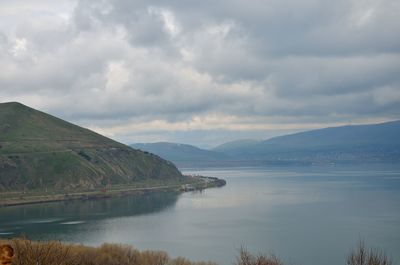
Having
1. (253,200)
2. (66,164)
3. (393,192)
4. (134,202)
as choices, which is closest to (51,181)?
(66,164)

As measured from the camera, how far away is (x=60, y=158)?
385 feet

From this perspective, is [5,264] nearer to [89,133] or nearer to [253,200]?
[253,200]

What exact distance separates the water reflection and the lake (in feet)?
0.36

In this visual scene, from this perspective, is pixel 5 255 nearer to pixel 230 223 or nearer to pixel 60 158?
pixel 230 223

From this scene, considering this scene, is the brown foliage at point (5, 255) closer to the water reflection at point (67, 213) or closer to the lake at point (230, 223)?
the lake at point (230, 223)

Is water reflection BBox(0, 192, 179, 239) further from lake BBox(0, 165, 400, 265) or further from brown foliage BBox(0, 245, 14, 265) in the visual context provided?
brown foliage BBox(0, 245, 14, 265)

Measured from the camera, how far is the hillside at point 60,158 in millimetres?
108750

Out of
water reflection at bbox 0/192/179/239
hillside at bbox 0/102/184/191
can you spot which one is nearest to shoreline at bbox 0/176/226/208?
water reflection at bbox 0/192/179/239

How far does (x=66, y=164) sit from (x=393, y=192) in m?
64.3

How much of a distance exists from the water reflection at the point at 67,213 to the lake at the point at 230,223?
11 cm

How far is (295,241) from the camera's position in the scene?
51.1 metres

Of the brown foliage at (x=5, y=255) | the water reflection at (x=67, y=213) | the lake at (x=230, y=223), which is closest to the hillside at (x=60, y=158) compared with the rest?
the water reflection at (x=67, y=213)

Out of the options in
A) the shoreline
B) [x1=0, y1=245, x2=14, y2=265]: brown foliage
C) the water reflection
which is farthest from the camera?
the shoreline

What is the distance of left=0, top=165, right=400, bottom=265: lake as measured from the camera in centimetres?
4822
